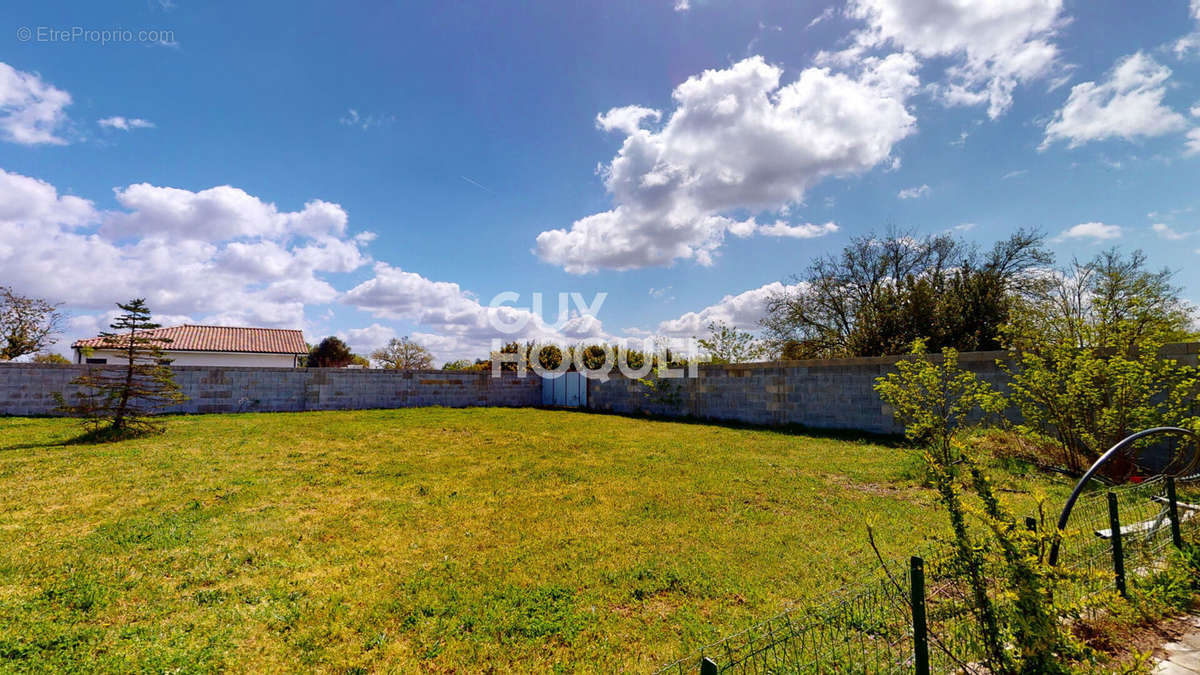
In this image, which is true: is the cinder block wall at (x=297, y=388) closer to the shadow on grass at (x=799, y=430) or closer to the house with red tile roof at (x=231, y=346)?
the shadow on grass at (x=799, y=430)

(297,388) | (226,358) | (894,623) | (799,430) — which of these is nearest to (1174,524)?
(894,623)

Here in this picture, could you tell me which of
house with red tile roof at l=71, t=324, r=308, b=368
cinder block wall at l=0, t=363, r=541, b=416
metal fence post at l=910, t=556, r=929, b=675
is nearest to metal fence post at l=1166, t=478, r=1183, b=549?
metal fence post at l=910, t=556, r=929, b=675

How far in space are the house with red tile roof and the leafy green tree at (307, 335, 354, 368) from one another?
269 inches

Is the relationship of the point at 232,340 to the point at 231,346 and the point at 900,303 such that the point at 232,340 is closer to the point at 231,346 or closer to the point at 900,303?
the point at 231,346

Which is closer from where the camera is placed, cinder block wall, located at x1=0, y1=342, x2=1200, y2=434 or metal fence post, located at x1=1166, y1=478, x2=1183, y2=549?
metal fence post, located at x1=1166, y1=478, x2=1183, y2=549

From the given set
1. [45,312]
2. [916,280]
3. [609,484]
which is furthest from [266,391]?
[916,280]

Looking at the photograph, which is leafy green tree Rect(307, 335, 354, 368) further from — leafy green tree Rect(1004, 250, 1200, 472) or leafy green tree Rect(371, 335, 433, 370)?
leafy green tree Rect(1004, 250, 1200, 472)

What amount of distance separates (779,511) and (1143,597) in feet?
8.37

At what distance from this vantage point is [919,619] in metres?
1.94

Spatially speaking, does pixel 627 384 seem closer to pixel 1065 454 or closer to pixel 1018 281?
pixel 1065 454

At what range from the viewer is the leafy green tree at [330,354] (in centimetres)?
3922

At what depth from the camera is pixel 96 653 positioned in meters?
2.45

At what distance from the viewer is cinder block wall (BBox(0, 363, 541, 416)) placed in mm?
11078

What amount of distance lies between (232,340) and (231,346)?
0.86 metres
